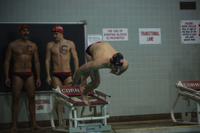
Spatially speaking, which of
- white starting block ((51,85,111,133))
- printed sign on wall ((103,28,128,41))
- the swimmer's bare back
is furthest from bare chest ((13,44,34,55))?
printed sign on wall ((103,28,128,41))

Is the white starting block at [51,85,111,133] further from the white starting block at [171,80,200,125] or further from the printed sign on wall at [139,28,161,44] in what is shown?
the printed sign on wall at [139,28,161,44]

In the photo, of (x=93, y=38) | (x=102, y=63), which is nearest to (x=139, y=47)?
(x=93, y=38)

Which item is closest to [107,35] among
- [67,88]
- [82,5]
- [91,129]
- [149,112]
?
[82,5]

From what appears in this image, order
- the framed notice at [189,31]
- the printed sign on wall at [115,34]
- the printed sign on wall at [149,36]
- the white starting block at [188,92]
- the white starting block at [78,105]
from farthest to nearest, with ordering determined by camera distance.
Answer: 1. the framed notice at [189,31]
2. the printed sign on wall at [149,36]
3. the printed sign on wall at [115,34]
4. the white starting block at [188,92]
5. the white starting block at [78,105]

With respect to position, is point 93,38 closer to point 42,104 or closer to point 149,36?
point 149,36

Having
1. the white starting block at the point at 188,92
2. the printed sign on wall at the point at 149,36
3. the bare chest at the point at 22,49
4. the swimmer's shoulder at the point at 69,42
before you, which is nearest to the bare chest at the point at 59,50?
the swimmer's shoulder at the point at 69,42

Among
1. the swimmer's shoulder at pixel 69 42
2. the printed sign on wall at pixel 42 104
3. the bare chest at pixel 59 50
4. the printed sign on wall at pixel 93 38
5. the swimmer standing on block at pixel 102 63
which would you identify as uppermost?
the printed sign on wall at pixel 93 38

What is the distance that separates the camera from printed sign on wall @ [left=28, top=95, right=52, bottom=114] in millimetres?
5145

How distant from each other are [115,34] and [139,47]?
731mm

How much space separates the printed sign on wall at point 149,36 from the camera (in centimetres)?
559

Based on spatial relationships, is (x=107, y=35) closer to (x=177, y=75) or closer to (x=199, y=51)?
(x=177, y=75)

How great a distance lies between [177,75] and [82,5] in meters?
3.12

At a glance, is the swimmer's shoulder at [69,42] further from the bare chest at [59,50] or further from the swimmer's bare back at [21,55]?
the swimmer's bare back at [21,55]

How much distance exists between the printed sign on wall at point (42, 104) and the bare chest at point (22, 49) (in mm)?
1122
